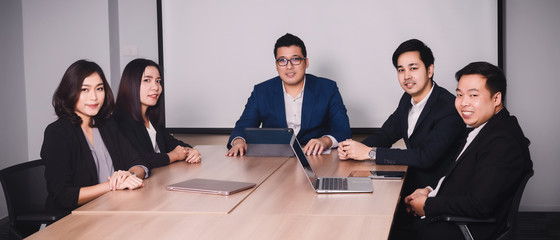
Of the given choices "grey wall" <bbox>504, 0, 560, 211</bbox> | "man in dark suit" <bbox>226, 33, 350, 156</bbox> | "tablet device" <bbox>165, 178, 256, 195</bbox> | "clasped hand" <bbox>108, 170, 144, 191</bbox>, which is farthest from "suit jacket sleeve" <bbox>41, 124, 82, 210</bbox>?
"grey wall" <bbox>504, 0, 560, 211</bbox>

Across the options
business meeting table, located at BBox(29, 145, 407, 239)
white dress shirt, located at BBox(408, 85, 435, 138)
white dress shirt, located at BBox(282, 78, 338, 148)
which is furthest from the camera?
white dress shirt, located at BBox(282, 78, 338, 148)

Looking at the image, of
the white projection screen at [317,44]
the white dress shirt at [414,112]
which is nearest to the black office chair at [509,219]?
the white dress shirt at [414,112]

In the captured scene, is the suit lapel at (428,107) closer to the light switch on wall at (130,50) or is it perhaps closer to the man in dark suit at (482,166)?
the man in dark suit at (482,166)

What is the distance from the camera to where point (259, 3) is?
4562 millimetres

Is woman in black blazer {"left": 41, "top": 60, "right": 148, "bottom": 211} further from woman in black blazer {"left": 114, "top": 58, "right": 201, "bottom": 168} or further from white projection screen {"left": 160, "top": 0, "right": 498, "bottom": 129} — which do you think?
white projection screen {"left": 160, "top": 0, "right": 498, "bottom": 129}

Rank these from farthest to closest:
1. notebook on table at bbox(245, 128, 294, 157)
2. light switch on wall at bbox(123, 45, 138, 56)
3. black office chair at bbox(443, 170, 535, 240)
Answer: light switch on wall at bbox(123, 45, 138, 56), notebook on table at bbox(245, 128, 294, 157), black office chair at bbox(443, 170, 535, 240)

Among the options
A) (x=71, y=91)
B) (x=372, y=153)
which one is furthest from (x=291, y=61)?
(x=71, y=91)

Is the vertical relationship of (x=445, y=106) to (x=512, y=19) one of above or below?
below

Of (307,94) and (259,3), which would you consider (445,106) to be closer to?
(307,94)

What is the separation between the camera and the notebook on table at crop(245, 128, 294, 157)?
124 inches

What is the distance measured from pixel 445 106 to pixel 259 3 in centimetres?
222

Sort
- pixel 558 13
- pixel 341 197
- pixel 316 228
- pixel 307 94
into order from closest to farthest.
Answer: pixel 316 228, pixel 341 197, pixel 307 94, pixel 558 13

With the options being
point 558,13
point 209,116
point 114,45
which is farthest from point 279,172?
point 558,13

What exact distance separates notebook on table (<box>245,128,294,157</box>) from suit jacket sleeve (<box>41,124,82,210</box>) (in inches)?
41.0
